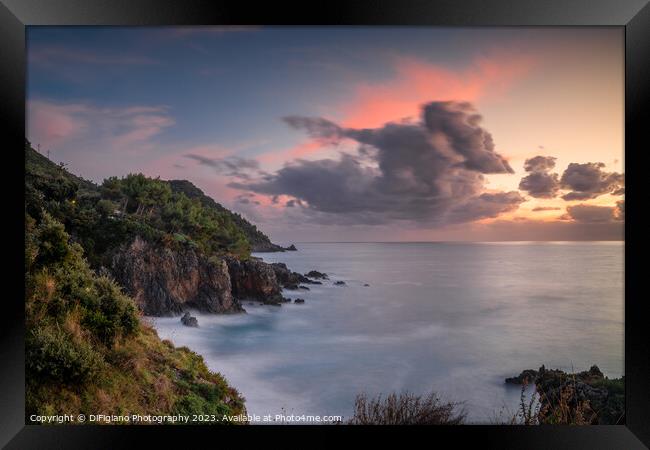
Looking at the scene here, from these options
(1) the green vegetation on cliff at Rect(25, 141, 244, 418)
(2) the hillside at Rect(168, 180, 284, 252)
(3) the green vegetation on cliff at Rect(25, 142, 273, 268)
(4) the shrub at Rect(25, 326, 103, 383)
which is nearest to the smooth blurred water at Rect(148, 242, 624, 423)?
(2) the hillside at Rect(168, 180, 284, 252)

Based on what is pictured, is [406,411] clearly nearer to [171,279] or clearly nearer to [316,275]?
[316,275]

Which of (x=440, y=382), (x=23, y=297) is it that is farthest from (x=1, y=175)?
(x=440, y=382)

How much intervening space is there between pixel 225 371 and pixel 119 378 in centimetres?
88

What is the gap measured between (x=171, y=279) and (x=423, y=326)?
261cm

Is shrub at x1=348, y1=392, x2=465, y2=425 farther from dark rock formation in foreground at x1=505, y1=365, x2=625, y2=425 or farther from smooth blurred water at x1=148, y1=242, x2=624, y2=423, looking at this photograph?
dark rock formation in foreground at x1=505, y1=365, x2=625, y2=425

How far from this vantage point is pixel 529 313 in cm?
322

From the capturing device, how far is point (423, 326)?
134 inches

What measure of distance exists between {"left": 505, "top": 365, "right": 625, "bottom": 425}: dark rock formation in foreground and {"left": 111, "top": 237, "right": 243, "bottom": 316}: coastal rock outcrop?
2.98 m

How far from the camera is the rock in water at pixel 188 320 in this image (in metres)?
3.42

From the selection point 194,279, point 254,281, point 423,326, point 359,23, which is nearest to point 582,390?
point 423,326

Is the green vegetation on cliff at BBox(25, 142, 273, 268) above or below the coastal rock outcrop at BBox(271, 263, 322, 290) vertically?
above

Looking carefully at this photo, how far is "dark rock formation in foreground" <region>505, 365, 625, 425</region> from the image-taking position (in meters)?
2.97

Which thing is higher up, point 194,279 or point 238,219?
point 238,219

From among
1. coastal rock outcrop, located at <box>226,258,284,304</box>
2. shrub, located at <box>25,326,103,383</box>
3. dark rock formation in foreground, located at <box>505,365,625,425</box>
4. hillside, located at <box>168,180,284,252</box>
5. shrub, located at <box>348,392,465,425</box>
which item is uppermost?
hillside, located at <box>168,180,284,252</box>
